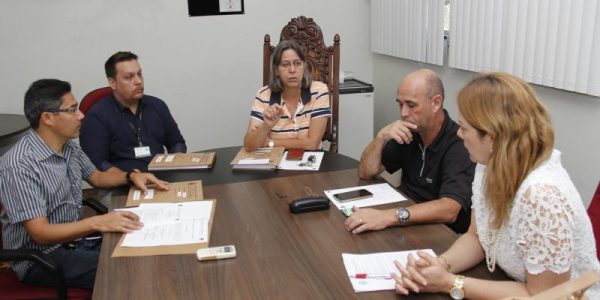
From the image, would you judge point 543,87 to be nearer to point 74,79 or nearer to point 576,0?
point 576,0

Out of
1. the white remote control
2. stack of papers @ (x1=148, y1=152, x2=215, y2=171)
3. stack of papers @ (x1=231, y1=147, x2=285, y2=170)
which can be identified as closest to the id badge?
stack of papers @ (x1=148, y1=152, x2=215, y2=171)

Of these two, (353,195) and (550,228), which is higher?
(550,228)

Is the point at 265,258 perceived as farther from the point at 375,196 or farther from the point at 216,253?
the point at 375,196

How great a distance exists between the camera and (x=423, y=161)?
7.04 feet

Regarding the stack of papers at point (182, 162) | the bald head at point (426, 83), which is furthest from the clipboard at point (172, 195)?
the bald head at point (426, 83)

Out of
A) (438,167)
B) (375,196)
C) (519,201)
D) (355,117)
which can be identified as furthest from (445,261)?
(355,117)

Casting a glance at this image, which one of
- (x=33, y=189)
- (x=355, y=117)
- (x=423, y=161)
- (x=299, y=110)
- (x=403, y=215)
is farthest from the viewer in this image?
(x=355, y=117)

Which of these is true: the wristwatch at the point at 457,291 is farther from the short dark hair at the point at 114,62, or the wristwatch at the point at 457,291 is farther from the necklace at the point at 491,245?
the short dark hair at the point at 114,62

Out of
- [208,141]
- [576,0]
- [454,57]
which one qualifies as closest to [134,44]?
[208,141]

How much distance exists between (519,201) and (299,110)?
1.85m

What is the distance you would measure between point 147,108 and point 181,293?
1836 mm

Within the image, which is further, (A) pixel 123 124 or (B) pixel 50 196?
(A) pixel 123 124

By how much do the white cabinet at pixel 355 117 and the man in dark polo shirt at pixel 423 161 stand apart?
169 cm

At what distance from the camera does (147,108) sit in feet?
9.80
